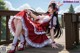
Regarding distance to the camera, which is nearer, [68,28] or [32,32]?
[68,28]

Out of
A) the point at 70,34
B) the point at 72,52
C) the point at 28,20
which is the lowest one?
the point at 72,52

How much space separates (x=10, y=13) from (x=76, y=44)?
5.06 ft

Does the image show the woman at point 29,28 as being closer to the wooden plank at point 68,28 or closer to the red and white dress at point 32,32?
the red and white dress at point 32,32

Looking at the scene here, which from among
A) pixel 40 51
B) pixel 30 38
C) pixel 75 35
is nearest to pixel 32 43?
Answer: pixel 30 38

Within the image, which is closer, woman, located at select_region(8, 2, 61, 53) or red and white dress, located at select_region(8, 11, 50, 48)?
woman, located at select_region(8, 2, 61, 53)

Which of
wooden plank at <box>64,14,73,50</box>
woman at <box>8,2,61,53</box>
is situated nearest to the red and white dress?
woman at <box>8,2,61,53</box>

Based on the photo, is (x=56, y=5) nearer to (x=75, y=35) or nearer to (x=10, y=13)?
(x=75, y=35)

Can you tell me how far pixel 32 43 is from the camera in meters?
3.92

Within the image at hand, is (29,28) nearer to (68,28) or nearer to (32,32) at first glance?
(32,32)

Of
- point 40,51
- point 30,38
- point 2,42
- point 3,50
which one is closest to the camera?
point 3,50

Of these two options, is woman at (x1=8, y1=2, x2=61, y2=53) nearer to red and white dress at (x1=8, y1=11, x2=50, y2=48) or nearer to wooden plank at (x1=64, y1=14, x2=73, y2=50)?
red and white dress at (x1=8, y1=11, x2=50, y2=48)

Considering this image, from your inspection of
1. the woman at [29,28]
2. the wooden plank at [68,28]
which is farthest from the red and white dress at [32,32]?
the wooden plank at [68,28]

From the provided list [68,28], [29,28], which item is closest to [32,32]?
[29,28]

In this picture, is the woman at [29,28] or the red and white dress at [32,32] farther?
the red and white dress at [32,32]
